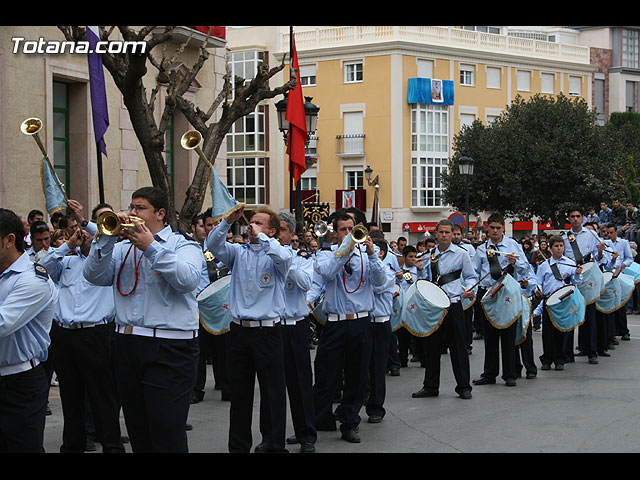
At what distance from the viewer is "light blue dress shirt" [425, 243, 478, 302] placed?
11008 millimetres

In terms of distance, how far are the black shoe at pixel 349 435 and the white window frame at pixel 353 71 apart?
4197 centimetres

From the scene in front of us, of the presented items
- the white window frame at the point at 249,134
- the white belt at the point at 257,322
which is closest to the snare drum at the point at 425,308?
the white belt at the point at 257,322

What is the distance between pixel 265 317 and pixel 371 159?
42563mm

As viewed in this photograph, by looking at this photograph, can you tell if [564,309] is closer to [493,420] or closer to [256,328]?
[493,420]

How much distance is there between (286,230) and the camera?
8703 millimetres

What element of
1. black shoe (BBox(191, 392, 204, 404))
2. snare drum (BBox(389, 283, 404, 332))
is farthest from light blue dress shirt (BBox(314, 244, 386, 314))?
snare drum (BBox(389, 283, 404, 332))

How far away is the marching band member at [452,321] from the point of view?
35.6 feet

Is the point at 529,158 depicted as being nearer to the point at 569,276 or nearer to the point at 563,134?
the point at 563,134

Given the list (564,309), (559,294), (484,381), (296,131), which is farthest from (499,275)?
(296,131)

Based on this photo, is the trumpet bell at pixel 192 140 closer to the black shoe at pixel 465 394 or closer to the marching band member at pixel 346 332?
the marching band member at pixel 346 332

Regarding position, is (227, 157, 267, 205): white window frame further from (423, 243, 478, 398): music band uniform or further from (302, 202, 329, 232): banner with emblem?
(423, 243, 478, 398): music band uniform

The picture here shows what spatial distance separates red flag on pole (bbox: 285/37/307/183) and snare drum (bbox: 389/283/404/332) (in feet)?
11.4
